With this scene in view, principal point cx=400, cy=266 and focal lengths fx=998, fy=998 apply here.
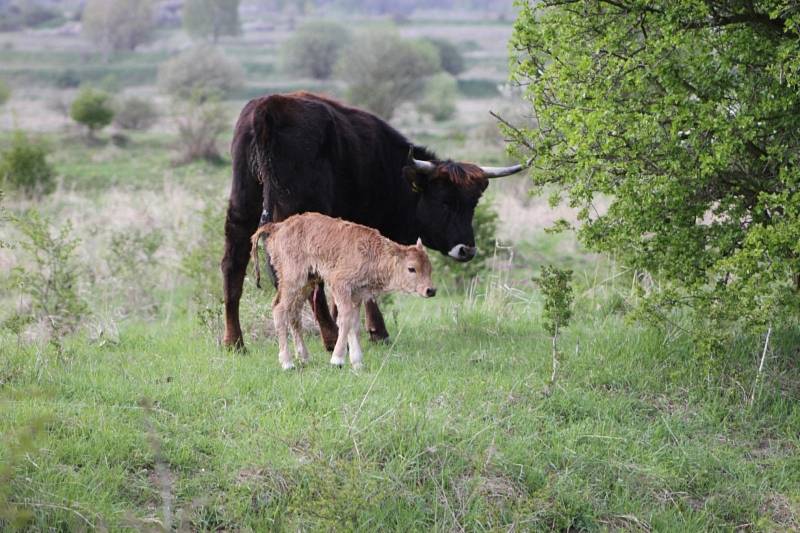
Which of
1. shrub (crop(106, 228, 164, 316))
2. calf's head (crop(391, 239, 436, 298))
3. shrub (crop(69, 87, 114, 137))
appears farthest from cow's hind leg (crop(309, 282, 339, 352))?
shrub (crop(69, 87, 114, 137))

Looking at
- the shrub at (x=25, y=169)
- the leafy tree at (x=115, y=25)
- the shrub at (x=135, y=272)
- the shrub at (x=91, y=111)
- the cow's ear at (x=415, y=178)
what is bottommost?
the leafy tree at (x=115, y=25)

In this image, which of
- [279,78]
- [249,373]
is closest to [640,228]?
[249,373]

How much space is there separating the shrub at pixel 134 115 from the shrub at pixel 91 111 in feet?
15.9

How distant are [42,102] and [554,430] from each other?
2100 inches

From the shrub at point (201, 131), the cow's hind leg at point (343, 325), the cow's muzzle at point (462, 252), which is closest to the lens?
the cow's hind leg at point (343, 325)

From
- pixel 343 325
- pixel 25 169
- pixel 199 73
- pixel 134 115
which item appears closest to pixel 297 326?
pixel 343 325

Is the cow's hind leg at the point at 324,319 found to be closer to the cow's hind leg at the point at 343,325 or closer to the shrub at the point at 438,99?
the cow's hind leg at the point at 343,325

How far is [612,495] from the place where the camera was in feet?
23.4

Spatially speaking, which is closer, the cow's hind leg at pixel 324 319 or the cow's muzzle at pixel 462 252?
the cow's hind leg at pixel 324 319

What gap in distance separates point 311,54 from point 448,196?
217ft

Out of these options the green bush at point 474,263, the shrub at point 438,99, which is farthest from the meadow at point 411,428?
the shrub at point 438,99

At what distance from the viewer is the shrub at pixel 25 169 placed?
73.0 ft

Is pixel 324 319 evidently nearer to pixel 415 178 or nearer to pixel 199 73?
pixel 415 178

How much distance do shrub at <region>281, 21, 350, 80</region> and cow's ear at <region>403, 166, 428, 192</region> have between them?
63.5 meters
